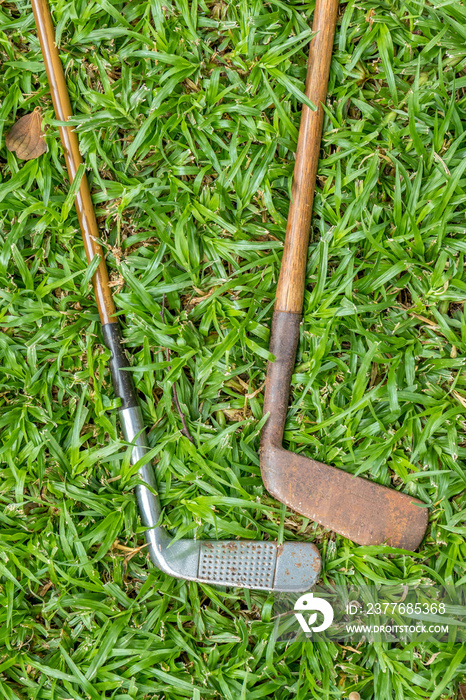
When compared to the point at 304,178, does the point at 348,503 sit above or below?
below

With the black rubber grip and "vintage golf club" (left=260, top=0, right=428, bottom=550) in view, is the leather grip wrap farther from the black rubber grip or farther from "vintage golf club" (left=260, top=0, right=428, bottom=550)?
the black rubber grip

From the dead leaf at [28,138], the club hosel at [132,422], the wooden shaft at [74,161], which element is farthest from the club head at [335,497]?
the dead leaf at [28,138]

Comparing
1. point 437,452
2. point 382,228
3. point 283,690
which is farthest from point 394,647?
point 382,228

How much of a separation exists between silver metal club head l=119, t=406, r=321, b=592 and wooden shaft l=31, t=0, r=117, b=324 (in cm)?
51

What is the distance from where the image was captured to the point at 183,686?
1.99 m

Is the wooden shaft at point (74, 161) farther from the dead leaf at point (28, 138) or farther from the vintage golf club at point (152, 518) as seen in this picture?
the dead leaf at point (28, 138)

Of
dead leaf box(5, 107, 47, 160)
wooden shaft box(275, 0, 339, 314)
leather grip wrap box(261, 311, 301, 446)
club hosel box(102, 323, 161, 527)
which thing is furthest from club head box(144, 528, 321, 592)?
dead leaf box(5, 107, 47, 160)

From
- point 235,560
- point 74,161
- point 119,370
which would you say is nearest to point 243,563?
point 235,560

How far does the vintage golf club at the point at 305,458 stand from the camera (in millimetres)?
1978

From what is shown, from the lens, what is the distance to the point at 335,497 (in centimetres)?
198

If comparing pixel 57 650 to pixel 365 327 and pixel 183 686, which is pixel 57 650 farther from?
pixel 365 327

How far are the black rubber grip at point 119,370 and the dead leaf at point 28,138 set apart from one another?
0.86 meters

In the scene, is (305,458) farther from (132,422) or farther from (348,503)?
(132,422)

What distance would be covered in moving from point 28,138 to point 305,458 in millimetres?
1865
